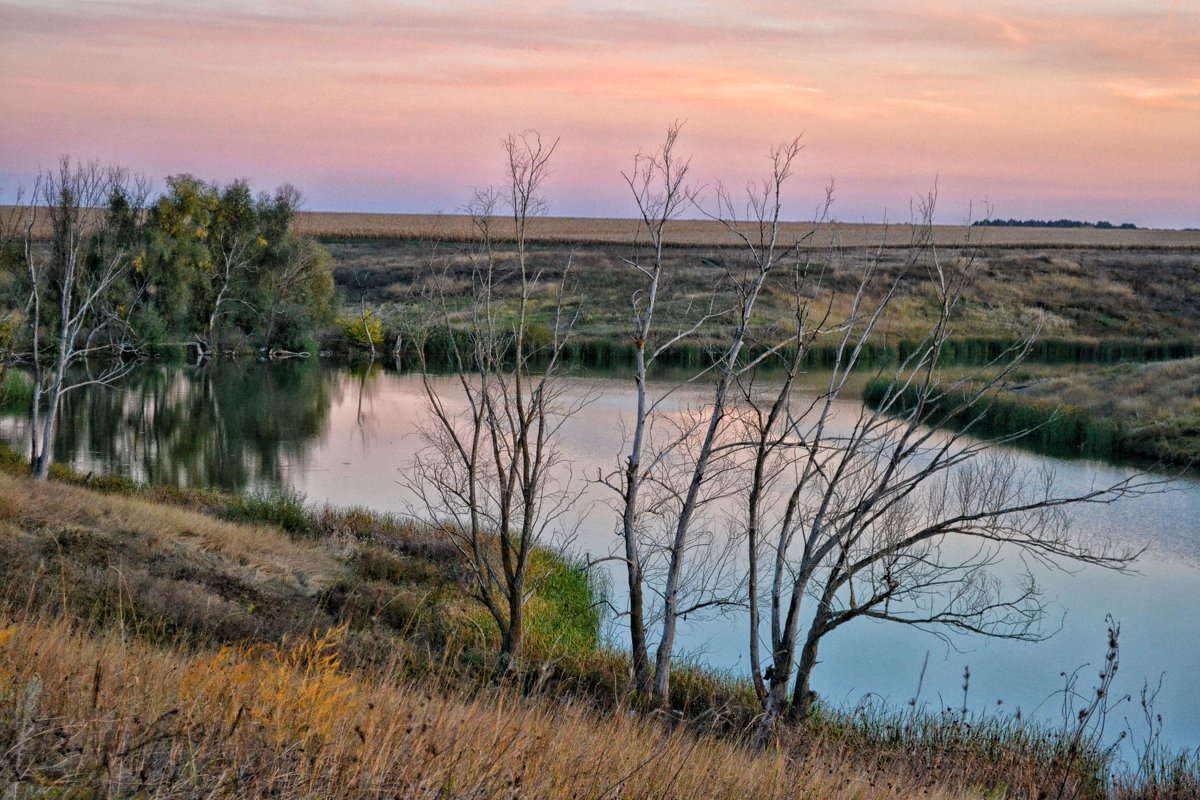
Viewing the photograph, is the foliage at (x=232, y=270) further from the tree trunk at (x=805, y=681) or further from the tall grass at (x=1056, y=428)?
the tree trunk at (x=805, y=681)

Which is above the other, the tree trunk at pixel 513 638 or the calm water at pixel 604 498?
the tree trunk at pixel 513 638

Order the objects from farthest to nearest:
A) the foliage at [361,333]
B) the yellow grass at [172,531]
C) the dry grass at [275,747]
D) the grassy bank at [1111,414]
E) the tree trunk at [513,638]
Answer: the foliage at [361,333] → the grassy bank at [1111,414] → the yellow grass at [172,531] → the tree trunk at [513,638] → the dry grass at [275,747]

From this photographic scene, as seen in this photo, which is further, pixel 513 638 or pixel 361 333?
pixel 361 333

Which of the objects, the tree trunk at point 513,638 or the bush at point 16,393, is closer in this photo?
the tree trunk at point 513,638

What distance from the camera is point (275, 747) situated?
4051 mm

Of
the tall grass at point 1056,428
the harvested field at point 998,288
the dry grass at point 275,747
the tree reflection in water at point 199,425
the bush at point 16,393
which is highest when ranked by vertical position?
the harvested field at point 998,288

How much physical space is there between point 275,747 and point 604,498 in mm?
19782

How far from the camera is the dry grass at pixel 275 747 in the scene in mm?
3709

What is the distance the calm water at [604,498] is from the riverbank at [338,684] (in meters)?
1.72

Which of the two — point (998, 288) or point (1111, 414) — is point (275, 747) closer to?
point (1111, 414)

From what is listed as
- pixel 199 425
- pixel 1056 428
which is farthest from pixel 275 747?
pixel 199 425

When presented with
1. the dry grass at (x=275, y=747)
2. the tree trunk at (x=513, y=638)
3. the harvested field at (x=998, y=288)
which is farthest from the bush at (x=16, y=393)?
the dry grass at (x=275, y=747)

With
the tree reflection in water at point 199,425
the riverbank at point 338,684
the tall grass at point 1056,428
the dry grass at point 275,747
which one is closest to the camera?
the dry grass at point 275,747

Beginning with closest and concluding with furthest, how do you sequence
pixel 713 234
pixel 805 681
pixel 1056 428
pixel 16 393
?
pixel 805 681, pixel 1056 428, pixel 16 393, pixel 713 234
